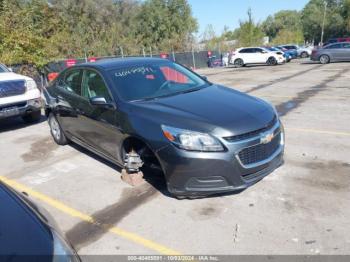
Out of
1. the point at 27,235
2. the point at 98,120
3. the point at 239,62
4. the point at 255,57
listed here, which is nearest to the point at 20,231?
the point at 27,235

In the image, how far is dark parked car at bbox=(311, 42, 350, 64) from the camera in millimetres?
26109

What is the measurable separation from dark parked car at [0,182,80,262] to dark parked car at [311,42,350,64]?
2760 centimetres

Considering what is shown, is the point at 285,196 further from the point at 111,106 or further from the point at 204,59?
the point at 204,59

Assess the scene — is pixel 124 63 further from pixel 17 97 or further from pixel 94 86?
pixel 17 97

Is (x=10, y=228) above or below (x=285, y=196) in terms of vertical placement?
above

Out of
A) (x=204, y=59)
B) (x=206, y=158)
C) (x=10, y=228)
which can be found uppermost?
(x=10, y=228)

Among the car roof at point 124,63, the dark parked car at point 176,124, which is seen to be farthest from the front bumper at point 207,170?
the car roof at point 124,63

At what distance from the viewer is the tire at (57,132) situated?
6.73 metres

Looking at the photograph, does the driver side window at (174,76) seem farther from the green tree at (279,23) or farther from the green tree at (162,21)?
the green tree at (279,23)

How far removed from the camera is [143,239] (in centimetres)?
359

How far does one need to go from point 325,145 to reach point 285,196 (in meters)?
2.23

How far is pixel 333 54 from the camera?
2653cm

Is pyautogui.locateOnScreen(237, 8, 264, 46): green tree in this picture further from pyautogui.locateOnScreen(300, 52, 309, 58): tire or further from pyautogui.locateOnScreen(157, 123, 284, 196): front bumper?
pyautogui.locateOnScreen(157, 123, 284, 196): front bumper

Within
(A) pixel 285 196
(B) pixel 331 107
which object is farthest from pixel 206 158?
(B) pixel 331 107
